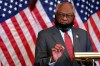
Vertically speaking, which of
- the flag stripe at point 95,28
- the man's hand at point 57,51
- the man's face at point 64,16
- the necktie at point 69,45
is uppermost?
the man's face at point 64,16

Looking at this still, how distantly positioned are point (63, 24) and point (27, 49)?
0.74 metres

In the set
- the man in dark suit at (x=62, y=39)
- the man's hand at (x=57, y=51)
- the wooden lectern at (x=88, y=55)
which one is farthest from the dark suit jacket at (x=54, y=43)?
the wooden lectern at (x=88, y=55)

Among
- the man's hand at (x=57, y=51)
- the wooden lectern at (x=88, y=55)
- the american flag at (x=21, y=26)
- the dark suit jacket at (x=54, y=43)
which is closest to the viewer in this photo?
the wooden lectern at (x=88, y=55)

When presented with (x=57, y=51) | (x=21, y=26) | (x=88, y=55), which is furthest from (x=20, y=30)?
(x=88, y=55)

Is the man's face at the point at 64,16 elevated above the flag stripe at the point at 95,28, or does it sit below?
above

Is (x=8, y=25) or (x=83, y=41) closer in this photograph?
(x=83, y=41)

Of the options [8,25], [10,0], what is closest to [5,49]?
[8,25]

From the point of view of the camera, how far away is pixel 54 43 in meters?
1.94

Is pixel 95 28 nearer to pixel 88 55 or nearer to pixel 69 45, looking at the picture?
pixel 69 45

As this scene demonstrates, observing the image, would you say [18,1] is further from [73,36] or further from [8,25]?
[73,36]

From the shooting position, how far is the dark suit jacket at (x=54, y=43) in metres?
1.90

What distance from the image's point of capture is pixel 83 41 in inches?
79.1

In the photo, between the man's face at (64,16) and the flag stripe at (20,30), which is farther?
the flag stripe at (20,30)

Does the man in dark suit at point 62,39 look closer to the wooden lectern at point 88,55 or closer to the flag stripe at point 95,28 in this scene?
the wooden lectern at point 88,55
